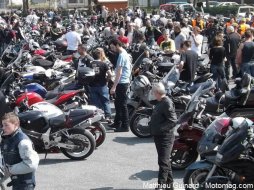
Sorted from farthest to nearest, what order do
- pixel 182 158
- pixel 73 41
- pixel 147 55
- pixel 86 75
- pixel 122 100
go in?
pixel 73 41
pixel 147 55
pixel 86 75
pixel 122 100
pixel 182 158

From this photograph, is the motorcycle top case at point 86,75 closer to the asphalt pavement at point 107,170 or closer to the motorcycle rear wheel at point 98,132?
the asphalt pavement at point 107,170

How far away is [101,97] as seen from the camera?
11.4 m

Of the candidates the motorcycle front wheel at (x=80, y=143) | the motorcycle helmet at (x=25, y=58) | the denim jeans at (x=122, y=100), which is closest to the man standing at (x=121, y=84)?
the denim jeans at (x=122, y=100)

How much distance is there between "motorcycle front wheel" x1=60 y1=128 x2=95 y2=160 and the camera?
8992 millimetres

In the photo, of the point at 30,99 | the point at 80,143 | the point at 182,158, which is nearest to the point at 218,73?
the point at 30,99

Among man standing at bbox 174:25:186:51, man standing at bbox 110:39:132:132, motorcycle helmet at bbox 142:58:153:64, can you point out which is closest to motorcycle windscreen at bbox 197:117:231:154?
man standing at bbox 110:39:132:132

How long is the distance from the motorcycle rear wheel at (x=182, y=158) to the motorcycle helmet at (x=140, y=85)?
2.84m

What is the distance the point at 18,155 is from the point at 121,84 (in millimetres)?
5001

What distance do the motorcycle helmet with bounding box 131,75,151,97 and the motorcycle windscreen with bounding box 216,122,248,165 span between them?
194 inches

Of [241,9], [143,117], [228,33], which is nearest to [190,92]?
[143,117]

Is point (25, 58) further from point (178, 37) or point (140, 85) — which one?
point (140, 85)

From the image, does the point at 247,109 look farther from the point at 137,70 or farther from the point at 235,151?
the point at 137,70

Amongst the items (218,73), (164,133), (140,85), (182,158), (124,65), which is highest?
(124,65)

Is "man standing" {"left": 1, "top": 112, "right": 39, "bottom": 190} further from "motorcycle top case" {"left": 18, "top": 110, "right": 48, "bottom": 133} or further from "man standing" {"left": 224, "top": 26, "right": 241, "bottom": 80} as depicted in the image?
"man standing" {"left": 224, "top": 26, "right": 241, "bottom": 80}
